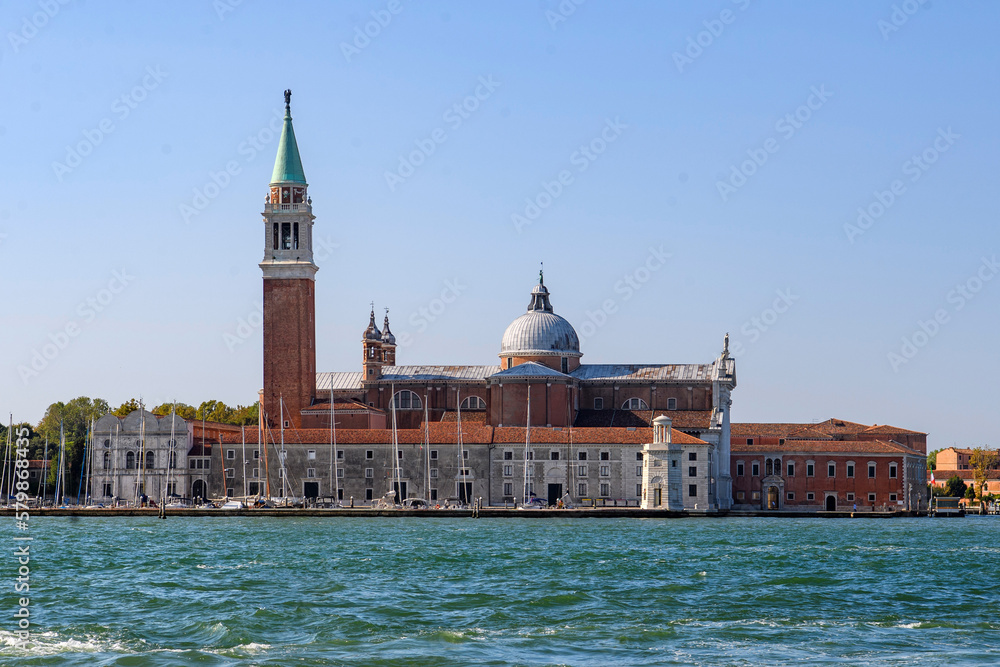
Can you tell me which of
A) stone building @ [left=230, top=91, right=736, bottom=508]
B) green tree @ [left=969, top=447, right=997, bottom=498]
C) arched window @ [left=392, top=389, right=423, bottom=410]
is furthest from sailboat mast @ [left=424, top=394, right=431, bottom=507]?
green tree @ [left=969, top=447, right=997, bottom=498]

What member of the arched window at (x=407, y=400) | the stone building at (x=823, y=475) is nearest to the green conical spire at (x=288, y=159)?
the arched window at (x=407, y=400)

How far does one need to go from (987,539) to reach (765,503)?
21.8 meters

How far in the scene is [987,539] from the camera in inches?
1790

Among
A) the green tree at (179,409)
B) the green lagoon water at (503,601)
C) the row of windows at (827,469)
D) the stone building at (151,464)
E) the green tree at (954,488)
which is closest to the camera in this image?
the green lagoon water at (503,601)

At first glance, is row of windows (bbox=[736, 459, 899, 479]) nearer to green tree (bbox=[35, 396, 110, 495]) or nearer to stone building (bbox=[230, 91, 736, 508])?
stone building (bbox=[230, 91, 736, 508])

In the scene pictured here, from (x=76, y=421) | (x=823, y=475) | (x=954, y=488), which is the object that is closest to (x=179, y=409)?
(x=76, y=421)

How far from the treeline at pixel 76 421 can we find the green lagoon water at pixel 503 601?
106ft

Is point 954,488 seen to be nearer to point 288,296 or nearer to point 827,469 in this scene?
point 827,469

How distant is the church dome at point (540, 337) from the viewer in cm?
6969

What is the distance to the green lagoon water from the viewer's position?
18.1 meters

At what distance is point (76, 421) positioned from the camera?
83.8 metres

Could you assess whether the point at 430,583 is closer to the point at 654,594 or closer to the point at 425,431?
the point at 654,594

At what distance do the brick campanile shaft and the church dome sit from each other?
9661 mm

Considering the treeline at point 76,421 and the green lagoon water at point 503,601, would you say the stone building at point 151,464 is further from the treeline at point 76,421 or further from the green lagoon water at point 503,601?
the green lagoon water at point 503,601
